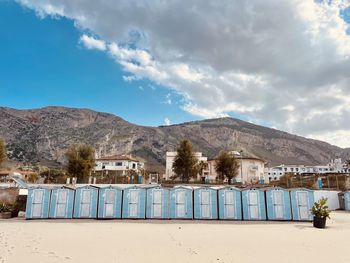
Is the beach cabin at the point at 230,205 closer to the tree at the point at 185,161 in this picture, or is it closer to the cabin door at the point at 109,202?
the cabin door at the point at 109,202

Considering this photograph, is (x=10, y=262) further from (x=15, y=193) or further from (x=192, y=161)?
(x=192, y=161)

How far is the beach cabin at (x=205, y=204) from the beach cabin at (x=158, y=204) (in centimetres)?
215

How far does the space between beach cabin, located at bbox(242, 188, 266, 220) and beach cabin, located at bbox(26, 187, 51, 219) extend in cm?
1487

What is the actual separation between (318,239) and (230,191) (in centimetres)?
867

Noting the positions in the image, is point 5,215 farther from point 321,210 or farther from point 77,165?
point 77,165

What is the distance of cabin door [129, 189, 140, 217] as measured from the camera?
70.1 ft

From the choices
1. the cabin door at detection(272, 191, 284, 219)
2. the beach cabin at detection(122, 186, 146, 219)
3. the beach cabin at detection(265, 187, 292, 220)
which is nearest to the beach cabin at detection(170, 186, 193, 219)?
the beach cabin at detection(122, 186, 146, 219)

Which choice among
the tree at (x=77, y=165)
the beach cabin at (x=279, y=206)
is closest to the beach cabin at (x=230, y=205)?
the beach cabin at (x=279, y=206)

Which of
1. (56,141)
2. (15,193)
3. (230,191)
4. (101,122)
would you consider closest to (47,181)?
(15,193)

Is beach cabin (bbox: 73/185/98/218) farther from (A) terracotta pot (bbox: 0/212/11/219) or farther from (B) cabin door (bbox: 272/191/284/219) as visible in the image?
(B) cabin door (bbox: 272/191/284/219)

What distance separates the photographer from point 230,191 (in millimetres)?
21484

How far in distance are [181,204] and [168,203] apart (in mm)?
990

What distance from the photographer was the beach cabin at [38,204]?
69.5 feet

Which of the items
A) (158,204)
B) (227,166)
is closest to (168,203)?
(158,204)
